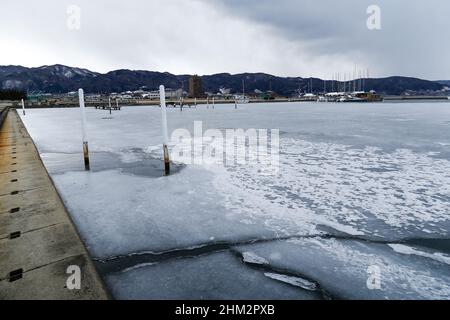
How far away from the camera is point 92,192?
902 centimetres

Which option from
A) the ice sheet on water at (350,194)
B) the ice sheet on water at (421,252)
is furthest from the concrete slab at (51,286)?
the ice sheet on water at (421,252)

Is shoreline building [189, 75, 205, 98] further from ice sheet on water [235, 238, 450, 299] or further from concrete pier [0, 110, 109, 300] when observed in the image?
ice sheet on water [235, 238, 450, 299]

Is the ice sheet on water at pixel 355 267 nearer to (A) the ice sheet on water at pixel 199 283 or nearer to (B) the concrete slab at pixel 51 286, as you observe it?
(A) the ice sheet on water at pixel 199 283

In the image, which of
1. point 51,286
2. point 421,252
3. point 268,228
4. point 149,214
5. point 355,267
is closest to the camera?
point 51,286

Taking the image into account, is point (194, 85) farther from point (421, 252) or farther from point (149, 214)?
point (421, 252)

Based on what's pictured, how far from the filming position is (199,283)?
4.41 meters

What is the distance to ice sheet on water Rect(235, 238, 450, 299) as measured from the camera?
4.25 meters

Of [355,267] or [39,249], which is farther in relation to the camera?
[355,267]

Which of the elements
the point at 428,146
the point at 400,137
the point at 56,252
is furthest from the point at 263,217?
the point at 400,137

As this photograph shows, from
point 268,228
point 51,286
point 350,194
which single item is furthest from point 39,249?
point 350,194

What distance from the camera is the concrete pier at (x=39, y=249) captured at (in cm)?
361

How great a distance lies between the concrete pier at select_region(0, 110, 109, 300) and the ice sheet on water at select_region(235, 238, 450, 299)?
2632 mm

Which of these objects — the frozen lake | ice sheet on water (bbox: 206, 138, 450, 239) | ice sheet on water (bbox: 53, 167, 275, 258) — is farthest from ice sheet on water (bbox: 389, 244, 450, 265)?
ice sheet on water (bbox: 53, 167, 275, 258)

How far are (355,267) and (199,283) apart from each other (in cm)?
245
